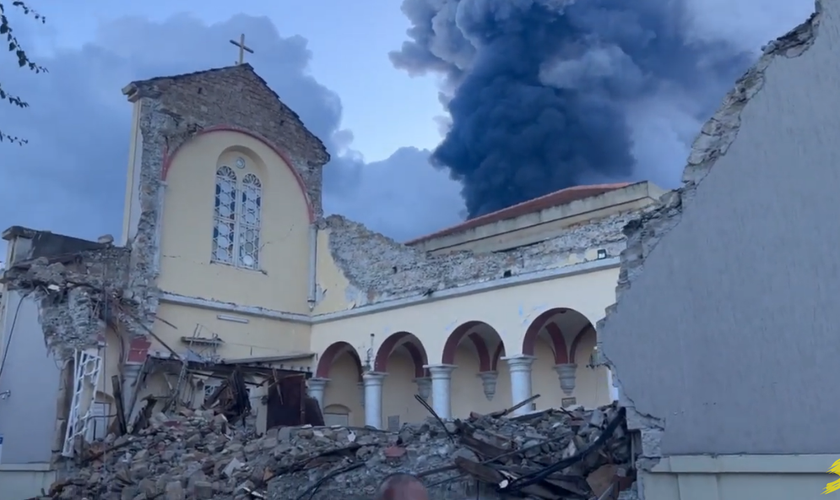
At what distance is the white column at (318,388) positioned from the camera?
675 inches

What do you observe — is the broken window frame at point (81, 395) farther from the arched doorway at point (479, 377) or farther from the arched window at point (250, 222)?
the arched doorway at point (479, 377)

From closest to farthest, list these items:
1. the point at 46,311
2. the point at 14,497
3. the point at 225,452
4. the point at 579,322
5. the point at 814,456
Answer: the point at 814,456
the point at 225,452
the point at 14,497
the point at 46,311
the point at 579,322

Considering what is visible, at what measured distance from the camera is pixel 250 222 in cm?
1767

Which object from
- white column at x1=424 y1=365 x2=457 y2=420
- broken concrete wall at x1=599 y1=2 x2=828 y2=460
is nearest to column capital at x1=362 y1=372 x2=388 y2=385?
white column at x1=424 y1=365 x2=457 y2=420

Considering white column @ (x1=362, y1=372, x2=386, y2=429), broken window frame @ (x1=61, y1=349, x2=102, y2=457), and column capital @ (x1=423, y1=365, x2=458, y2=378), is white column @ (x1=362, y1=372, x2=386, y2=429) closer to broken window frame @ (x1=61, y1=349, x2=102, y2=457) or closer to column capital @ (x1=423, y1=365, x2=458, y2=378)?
column capital @ (x1=423, y1=365, x2=458, y2=378)

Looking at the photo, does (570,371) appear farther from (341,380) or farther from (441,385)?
(341,380)

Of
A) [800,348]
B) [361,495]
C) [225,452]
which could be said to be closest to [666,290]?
[800,348]

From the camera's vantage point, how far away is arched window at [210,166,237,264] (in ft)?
55.6

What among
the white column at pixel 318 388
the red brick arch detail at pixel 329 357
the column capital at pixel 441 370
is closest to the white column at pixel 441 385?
the column capital at pixel 441 370

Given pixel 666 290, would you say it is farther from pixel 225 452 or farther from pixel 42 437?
pixel 42 437

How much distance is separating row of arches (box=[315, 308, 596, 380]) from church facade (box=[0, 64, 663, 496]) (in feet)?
0.14

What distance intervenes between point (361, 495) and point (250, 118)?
1231 cm

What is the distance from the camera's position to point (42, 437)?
12797mm

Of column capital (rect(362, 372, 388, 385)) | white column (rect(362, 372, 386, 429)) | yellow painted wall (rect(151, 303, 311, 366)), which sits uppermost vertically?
yellow painted wall (rect(151, 303, 311, 366))
